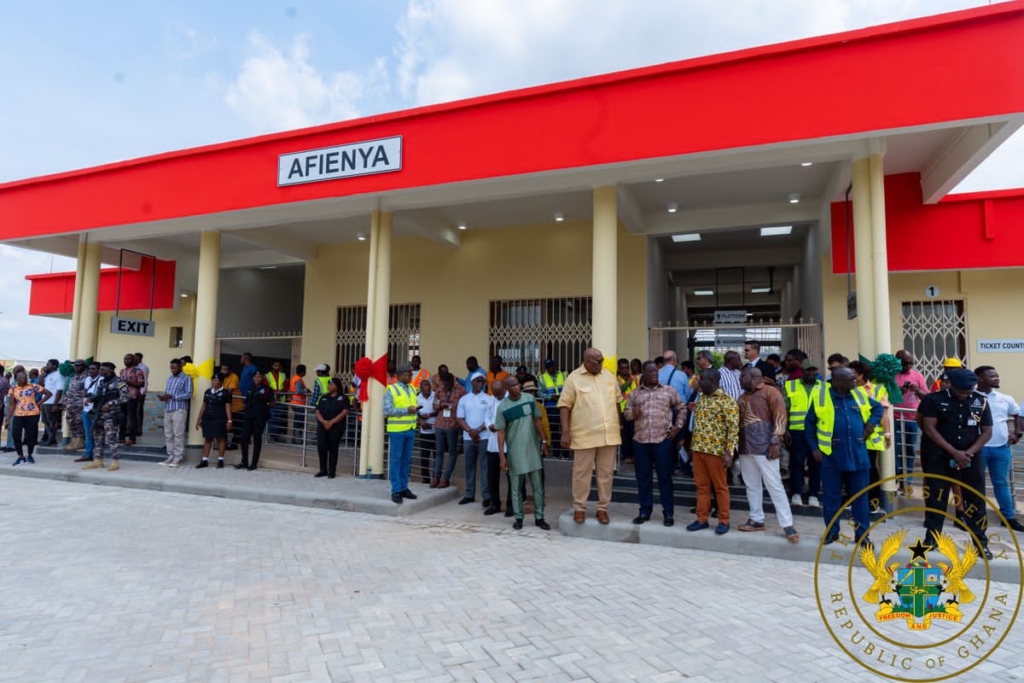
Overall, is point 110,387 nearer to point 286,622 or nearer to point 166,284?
point 166,284

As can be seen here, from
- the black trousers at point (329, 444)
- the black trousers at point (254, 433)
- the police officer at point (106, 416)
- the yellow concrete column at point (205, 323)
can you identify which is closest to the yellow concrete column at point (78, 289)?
the police officer at point (106, 416)

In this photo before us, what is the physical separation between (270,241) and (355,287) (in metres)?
1.83

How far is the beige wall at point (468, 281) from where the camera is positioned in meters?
10.3

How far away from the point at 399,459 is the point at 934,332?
7.73m

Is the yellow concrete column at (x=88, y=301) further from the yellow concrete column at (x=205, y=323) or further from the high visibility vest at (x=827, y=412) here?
the high visibility vest at (x=827, y=412)

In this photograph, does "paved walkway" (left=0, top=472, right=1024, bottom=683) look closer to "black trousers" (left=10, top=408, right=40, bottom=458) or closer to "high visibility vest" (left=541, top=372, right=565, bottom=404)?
"high visibility vest" (left=541, top=372, right=565, bottom=404)

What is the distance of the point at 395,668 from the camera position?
3057mm

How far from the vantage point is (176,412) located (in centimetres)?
959

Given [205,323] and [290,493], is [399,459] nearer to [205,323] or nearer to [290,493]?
[290,493]

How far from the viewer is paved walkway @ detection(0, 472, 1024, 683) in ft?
10.1

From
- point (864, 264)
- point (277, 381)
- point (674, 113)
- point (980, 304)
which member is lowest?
point (277, 381)

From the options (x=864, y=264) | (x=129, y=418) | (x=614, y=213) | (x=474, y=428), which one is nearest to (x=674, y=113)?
(x=614, y=213)

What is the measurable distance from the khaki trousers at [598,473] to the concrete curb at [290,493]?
2101 mm

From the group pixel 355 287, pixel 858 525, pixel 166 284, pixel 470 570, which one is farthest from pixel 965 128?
pixel 166 284
